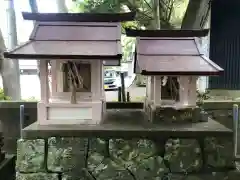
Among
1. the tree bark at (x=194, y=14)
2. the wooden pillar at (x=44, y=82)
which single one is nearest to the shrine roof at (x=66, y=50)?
the wooden pillar at (x=44, y=82)

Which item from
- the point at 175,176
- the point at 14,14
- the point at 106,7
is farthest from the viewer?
the point at 14,14

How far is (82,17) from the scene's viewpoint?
3887 millimetres

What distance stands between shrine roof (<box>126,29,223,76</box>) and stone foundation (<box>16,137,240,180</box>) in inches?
31.1

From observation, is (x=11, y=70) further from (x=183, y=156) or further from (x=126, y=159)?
(x=183, y=156)

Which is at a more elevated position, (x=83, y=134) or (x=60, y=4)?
(x=60, y=4)

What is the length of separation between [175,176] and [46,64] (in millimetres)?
1986

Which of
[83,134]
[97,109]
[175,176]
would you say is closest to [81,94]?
[97,109]

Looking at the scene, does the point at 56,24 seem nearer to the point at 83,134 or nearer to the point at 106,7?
the point at 83,134

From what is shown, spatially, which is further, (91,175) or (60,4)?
(60,4)

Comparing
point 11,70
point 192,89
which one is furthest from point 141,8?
point 192,89

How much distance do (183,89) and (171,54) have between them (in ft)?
1.52

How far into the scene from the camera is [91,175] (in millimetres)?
3533

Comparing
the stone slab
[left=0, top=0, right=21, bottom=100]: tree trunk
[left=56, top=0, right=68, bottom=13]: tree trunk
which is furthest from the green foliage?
the stone slab

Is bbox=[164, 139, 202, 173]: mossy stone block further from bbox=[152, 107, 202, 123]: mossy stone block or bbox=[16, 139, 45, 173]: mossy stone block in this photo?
bbox=[16, 139, 45, 173]: mossy stone block
